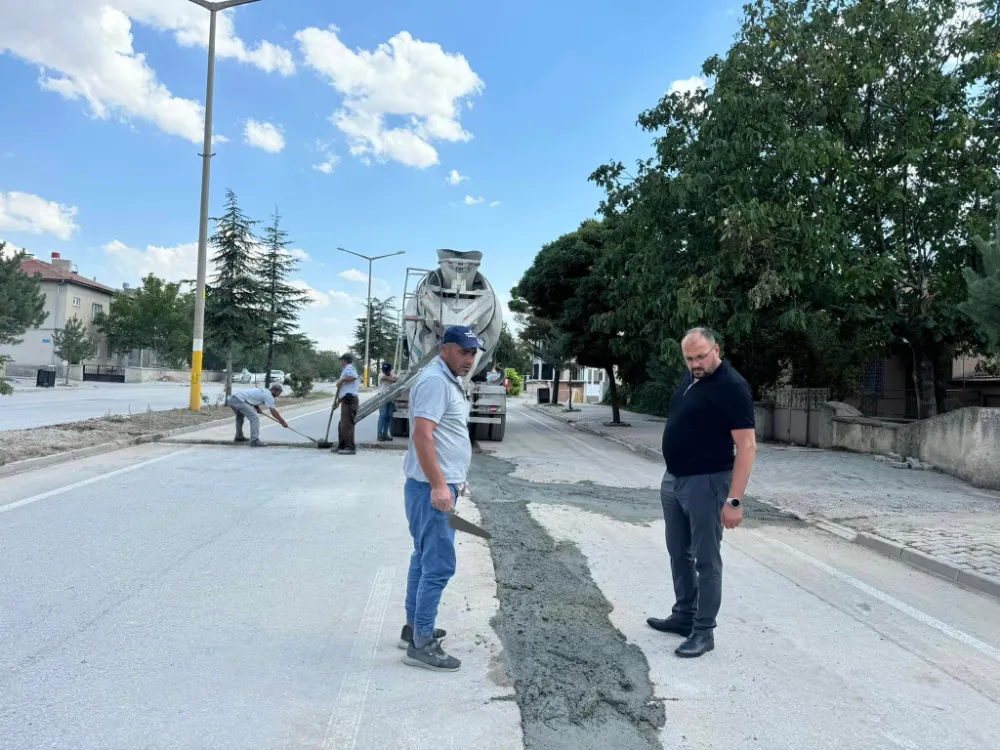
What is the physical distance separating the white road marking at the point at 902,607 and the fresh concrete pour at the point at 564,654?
2113 millimetres

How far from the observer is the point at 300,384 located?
34.4 m

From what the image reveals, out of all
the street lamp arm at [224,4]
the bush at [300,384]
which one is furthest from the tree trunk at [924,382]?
the bush at [300,384]

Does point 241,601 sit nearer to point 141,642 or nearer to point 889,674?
point 141,642

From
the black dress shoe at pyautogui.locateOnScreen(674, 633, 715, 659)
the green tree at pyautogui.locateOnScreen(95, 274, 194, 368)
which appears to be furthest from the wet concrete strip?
the green tree at pyautogui.locateOnScreen(95, 274, 194, 368)

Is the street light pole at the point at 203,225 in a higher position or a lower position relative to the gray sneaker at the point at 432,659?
higher

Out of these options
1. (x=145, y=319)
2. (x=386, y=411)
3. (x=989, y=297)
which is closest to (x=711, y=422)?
(x=989, y=297)

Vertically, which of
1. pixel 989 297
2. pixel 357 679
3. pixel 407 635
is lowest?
pixel 357 679

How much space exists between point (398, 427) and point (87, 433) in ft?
19.8

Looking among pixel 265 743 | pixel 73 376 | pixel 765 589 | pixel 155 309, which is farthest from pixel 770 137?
pixel 155 309

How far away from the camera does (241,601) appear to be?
4.90 m

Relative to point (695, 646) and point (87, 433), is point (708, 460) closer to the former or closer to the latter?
point (695, 646)

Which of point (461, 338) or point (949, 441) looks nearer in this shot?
point (461, 338)

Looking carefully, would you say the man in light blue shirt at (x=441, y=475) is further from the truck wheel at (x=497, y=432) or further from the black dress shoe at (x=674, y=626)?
the truck wheel at (x=497, y=432)

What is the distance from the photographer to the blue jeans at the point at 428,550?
3.91m
